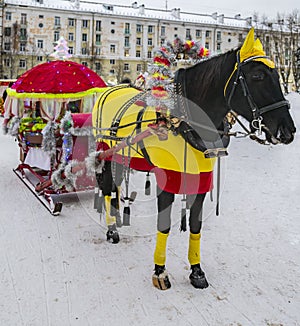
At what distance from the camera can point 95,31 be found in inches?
1924

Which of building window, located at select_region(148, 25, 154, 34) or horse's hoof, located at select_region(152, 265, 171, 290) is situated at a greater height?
building window, located at select_region(148, 25, 154, 34)

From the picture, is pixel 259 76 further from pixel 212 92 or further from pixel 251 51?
pixel 212 92

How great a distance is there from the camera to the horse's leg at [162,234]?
127 inches

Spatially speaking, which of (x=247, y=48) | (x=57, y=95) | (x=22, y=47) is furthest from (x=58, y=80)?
(x=22, y=47)

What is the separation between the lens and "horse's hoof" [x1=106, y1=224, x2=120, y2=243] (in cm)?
425

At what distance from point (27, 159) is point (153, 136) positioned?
422 centimetres

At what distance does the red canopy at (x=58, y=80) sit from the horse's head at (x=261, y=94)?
407 cm

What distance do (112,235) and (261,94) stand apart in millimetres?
2483

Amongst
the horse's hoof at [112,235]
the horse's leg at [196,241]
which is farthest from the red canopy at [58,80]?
the horse's leg at [196,241]

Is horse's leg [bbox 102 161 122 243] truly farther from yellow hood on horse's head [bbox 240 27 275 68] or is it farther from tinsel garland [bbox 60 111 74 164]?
yellow hood on horse's head [bbox 240 27 275 68]

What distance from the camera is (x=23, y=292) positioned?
10.3 ft

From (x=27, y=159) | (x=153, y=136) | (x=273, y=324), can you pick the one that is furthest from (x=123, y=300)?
(x=27, y=159)

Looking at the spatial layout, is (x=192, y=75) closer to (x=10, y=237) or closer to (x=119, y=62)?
(x=10, y=237)

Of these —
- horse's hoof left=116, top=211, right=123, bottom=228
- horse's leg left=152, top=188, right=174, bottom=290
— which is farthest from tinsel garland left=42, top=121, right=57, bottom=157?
horse's leg left=152, top=188, right=174, bottom=290
